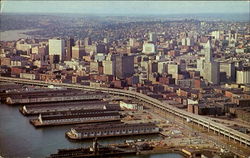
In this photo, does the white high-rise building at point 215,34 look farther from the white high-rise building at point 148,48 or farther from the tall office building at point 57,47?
the tall office building at point 57,47

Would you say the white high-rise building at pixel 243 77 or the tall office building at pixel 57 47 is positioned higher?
the tall office building at pixel 57 47

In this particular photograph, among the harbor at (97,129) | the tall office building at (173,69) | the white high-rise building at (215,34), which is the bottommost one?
the harbor at (97,129)

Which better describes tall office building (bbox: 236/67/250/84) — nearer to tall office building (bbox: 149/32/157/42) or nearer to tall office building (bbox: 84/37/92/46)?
tall office building (bbox: 149/32/157/42)

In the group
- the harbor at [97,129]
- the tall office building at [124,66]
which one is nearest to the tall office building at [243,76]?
the harbor at [97,129]

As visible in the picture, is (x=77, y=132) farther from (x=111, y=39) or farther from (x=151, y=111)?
(x=111, y=39)

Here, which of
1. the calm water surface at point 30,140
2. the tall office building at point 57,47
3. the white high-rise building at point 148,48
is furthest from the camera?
the white high-rise building at point 148,48

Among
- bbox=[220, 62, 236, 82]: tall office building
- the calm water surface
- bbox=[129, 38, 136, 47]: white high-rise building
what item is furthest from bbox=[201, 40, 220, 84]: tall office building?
the calm water surface

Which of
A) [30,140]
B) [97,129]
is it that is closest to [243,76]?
[97,129]
